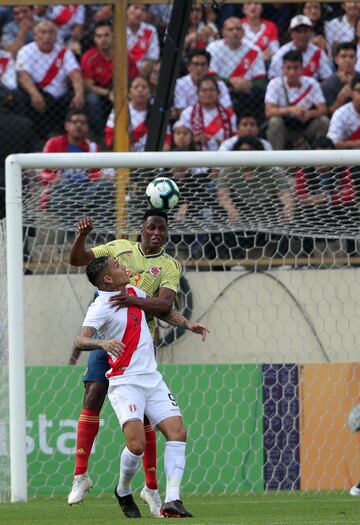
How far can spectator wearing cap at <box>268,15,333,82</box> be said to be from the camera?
12422 millimetres

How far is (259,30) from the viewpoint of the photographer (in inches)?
498

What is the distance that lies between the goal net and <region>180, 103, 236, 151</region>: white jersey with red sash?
119 cm

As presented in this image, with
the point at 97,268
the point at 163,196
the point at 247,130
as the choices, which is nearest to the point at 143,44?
the point at 247,130

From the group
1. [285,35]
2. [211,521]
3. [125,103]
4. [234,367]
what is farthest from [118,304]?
[285,35]

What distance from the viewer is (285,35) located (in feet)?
41.4

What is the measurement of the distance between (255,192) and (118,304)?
144 inches

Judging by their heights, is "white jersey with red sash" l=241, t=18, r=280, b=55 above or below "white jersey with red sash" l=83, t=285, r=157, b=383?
above

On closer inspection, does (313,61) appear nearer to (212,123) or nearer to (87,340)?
(212,123)

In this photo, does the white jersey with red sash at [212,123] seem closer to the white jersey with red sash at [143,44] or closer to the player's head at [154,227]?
the white jersey with red sash at [143,44]

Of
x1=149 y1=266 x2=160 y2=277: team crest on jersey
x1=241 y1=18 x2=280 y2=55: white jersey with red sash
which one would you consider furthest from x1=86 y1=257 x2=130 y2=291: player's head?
x1=241 y1=18 x2=280 y2=55: white jersey with red sash

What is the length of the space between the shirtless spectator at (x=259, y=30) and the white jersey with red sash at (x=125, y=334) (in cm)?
610

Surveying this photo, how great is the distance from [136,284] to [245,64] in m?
5.24

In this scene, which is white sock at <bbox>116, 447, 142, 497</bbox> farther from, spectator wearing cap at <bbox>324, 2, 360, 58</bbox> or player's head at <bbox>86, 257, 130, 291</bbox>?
spectator wearing cap at <bbox>324, 2, 360, 58</bbox>

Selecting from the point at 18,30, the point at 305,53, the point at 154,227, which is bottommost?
the point at 154,227
